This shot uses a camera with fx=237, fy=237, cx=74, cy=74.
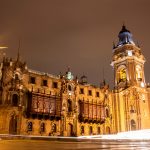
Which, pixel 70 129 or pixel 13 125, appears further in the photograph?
pixel 70 129

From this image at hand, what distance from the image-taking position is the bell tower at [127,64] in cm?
5044

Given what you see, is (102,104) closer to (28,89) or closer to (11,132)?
(28,89)

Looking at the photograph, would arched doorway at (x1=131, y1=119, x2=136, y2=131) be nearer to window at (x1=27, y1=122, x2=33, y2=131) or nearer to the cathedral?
the cathedral

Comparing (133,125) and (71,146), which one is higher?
(133,125)

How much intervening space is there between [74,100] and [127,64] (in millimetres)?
16064

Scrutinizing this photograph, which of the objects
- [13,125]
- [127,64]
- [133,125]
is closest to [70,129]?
[13,125]

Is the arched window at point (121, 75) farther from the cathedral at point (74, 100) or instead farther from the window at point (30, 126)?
the window at point (30, 126)

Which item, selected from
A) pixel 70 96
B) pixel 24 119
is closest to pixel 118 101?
pixel 70 96

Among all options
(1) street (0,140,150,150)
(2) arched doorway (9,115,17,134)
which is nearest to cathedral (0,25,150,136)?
(2) arched doorway (9,115,17,134)

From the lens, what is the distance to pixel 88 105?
44312 millimetres

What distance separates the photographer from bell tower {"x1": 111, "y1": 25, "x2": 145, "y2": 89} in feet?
165

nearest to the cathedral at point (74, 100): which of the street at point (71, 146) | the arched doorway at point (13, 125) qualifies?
the arched doorway at point (13, 125)

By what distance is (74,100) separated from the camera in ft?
139

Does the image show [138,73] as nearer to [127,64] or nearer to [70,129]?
[127,64]
